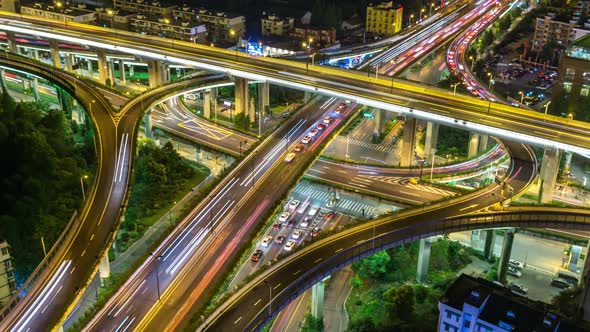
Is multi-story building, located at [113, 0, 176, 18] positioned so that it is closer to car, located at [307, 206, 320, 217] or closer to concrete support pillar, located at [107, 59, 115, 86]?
concrete support pillar, located at [107, 59, 115, 86]

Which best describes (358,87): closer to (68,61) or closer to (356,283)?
(356,283)

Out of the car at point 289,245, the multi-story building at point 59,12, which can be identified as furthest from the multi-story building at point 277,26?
the car at point 289,245

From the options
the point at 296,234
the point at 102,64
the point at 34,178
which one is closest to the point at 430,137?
the point at 296,234

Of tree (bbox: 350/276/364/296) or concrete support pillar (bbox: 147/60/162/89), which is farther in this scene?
concrete support pillar (bbox: 147/60/162/89)

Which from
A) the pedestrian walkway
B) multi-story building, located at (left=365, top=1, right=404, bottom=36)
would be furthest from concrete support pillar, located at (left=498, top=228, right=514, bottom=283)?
multi-story building, located at (left=365, top=1, right=404, bottom=36)

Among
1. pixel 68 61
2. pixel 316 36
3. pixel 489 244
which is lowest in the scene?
pixel 489 244

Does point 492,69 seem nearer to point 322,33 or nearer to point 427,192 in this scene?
point 322,33
